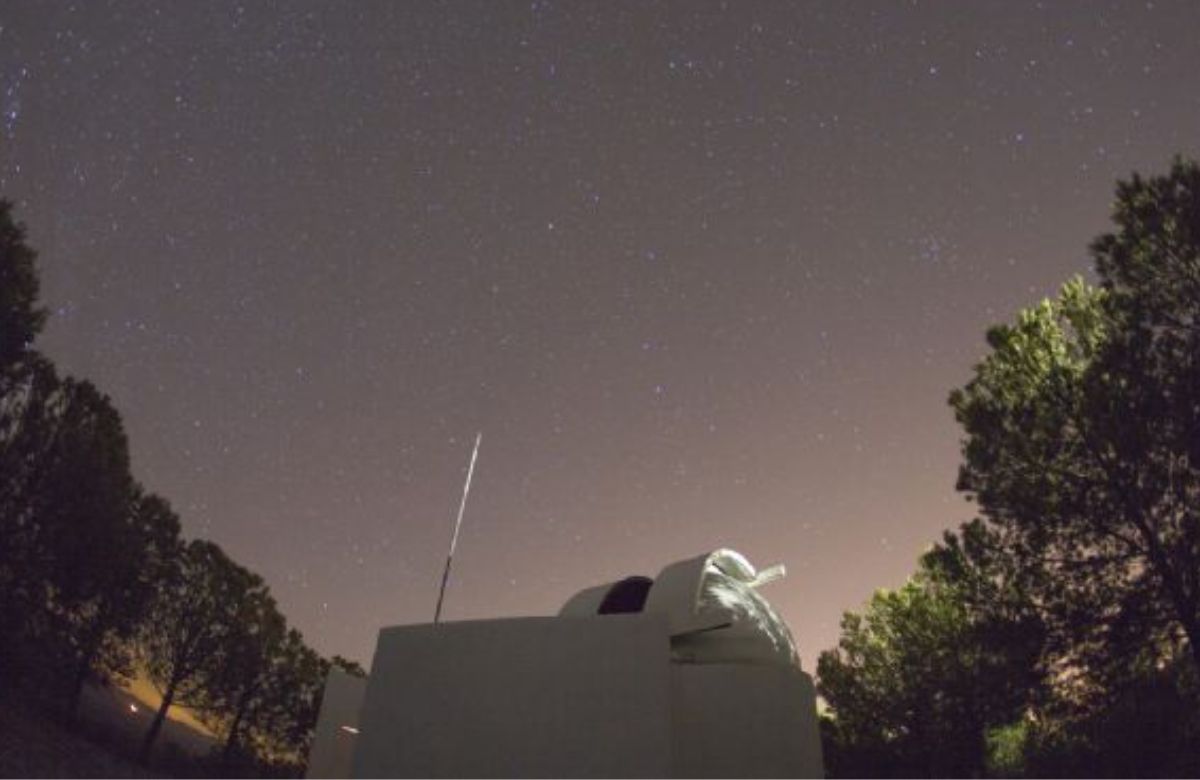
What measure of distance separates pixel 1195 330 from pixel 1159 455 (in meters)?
2.12

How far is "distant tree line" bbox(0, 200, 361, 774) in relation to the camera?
18.9 m

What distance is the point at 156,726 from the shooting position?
89.0ft

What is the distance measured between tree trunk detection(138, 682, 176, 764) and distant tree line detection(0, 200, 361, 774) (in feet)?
0.15

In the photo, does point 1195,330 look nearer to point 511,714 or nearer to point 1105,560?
point 1105,560

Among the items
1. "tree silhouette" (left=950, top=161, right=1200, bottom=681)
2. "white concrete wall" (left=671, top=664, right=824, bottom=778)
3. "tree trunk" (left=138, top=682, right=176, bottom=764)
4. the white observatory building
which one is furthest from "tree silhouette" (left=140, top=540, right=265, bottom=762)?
"tree silhouette" (left=950, top=161, right=1200, bottom=681)

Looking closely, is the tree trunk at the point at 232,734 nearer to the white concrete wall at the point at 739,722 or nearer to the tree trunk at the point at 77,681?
the tree trunk at the point at 77,681

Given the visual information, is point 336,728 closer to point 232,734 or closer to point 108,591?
point 108,591

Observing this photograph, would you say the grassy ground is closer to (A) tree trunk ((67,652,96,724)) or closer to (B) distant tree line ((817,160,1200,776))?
(A) tree trunk ((67,652,96,724))

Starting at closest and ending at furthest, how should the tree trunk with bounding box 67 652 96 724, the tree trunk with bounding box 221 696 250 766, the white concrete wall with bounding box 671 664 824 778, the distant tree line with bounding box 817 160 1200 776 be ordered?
the white concrete wall with bounding box 671 664 824 778, the distant tree line with bounding box 817 160 1200 776, the tree trunk with bounding box 67 652 96 724, the tree trunk with bounding box 221 696 250 766

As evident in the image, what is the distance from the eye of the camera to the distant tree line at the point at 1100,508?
12.6m

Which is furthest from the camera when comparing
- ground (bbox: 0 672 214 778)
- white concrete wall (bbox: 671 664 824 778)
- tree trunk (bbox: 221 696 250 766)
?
tree trunk (bbox: 221 696 250 766)

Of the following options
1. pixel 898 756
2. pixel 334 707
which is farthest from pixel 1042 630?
pixel 334 707

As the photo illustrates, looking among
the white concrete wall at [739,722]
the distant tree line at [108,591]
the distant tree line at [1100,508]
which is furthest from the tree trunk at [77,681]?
the distant tree line at [1100,508]

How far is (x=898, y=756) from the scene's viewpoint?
23.3 m
